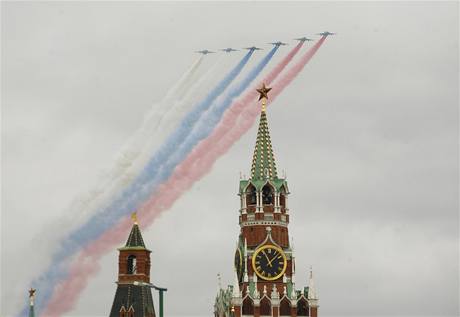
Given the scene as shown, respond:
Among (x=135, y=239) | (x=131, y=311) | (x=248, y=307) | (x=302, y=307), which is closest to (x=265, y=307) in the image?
(x=248, y=307)

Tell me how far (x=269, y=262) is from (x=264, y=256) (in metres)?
1.19

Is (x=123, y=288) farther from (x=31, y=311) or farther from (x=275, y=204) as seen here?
(x=275, y=204)

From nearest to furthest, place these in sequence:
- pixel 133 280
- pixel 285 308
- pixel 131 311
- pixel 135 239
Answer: pixel 131 311 < pixel 133 280 < pixel 135 239 < pixel 285 308

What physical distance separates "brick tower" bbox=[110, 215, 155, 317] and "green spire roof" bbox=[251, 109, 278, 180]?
22752 millimetres

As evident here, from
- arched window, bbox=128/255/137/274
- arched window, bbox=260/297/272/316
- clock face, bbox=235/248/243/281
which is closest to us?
arched window, bbox=128/255/137/274

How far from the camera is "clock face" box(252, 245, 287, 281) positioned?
162250mm

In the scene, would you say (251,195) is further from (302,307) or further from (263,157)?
(302,307)

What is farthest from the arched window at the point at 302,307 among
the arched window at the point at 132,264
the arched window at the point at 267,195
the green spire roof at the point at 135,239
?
the arched window at the point at 132,264

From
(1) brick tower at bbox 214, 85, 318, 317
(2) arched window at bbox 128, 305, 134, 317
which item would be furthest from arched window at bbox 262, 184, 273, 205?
(2) arched window at bbox 128, 305, 134, 317

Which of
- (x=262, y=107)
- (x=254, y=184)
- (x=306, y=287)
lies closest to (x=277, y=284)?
(x=306, y=287)

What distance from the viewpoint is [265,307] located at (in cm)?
16012

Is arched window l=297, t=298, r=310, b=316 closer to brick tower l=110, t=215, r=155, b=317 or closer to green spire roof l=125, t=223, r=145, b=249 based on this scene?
brick tower l=110, t=215, r=155, b=317

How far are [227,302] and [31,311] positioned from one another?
3456cm

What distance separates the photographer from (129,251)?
153 metres
